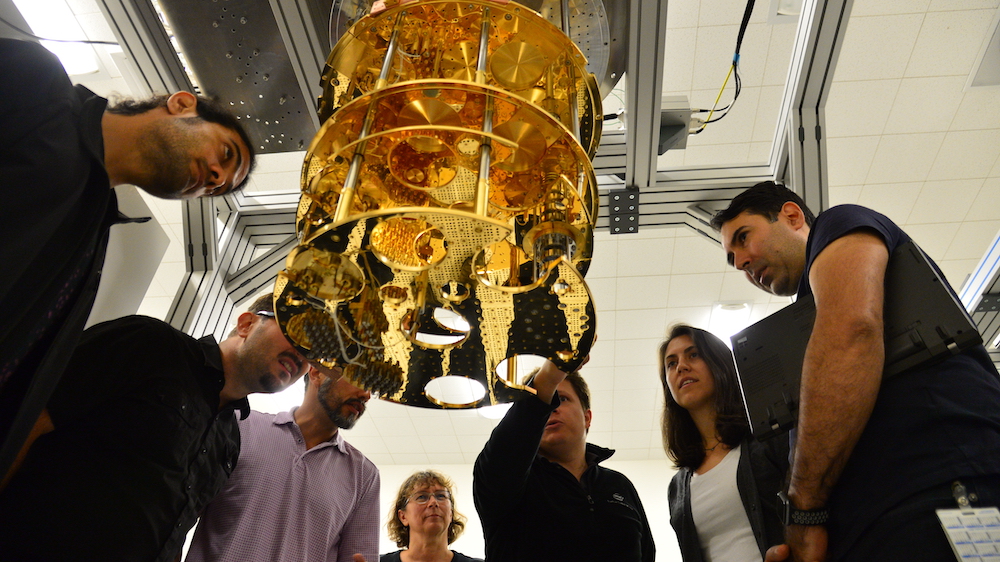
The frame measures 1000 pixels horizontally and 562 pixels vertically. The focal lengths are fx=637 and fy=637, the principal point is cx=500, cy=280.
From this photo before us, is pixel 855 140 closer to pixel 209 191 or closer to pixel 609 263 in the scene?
pixel 609 263

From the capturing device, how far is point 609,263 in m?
4.46

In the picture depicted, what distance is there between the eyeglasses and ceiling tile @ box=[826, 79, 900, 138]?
9.46 feet

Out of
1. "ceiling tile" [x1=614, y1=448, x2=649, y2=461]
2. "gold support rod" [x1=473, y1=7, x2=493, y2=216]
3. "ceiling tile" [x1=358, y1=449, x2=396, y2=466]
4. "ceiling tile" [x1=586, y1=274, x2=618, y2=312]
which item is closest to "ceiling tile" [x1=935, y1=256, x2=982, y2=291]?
"ceiling tile" [x1=586, y1=274, x2=618, y2=312]

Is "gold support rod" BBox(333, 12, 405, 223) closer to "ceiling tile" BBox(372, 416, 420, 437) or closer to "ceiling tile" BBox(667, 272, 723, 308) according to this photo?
"ceiling tile" BBox(667, 272, 723, 308)

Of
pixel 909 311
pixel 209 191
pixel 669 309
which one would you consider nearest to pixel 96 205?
pixel 209 191

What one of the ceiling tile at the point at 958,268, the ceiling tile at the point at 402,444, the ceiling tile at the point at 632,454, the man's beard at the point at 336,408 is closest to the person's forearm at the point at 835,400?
the man's beard at the point at 336,408

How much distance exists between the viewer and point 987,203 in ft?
12.8

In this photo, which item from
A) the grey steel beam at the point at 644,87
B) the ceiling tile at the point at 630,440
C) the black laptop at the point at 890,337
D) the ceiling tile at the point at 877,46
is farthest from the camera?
the ceiling tile at the point at 630,440

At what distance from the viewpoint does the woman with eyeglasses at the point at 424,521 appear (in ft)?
10.6

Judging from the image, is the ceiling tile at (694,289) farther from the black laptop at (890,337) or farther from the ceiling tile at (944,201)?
the black laptop at (890,337)

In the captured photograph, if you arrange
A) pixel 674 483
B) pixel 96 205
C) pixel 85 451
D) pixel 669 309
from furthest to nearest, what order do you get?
1. pixel 669 309
2. pixel 674 483
3. pixel 85 451
4. pixel 96 205

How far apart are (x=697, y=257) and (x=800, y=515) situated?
11.1 ft

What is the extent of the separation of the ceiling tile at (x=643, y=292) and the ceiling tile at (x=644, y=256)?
0.07 metres

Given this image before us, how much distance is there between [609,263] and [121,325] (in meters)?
3.33
